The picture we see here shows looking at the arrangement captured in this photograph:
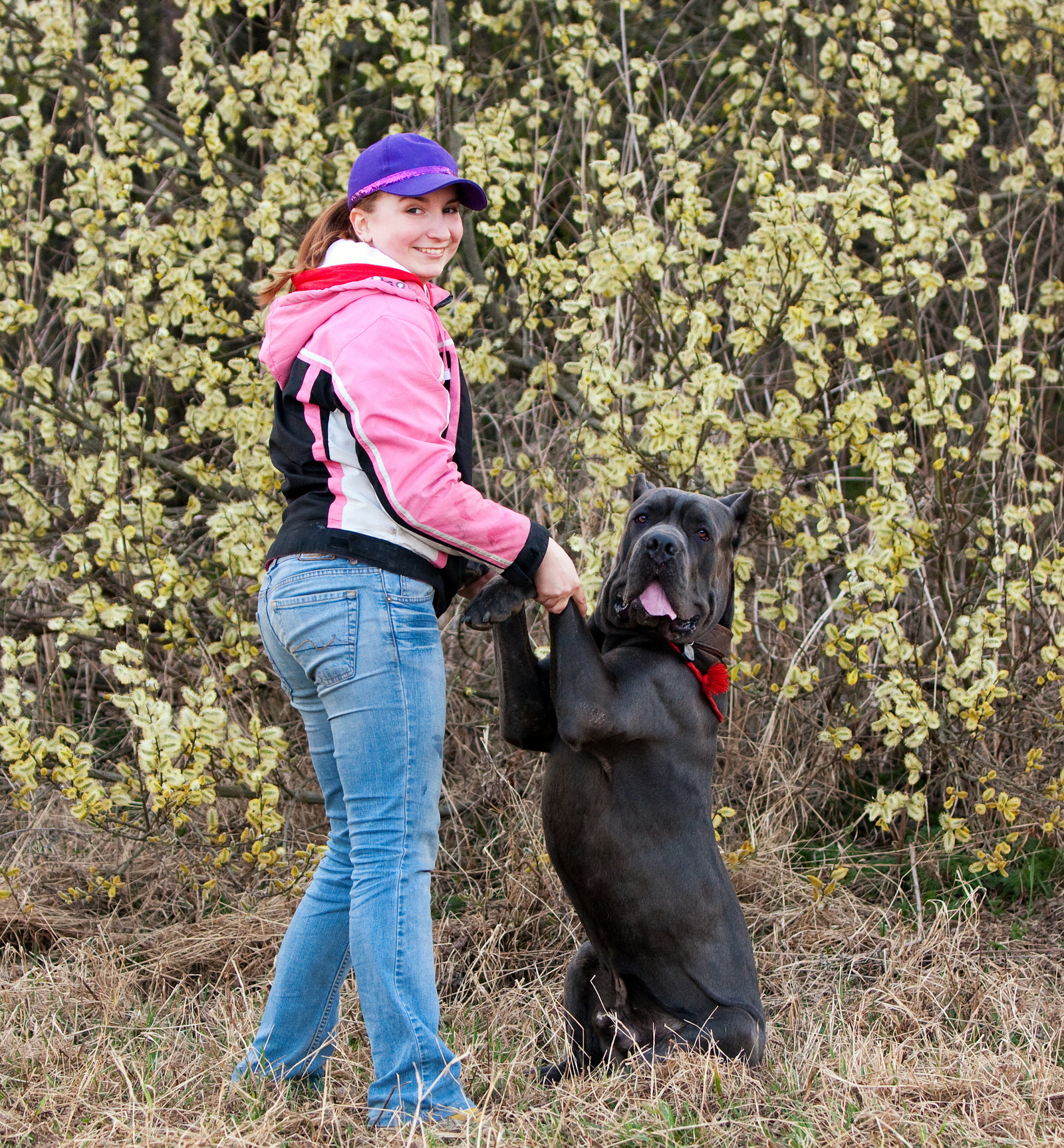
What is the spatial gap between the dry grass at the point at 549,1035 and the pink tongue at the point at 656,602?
1021 millimetres

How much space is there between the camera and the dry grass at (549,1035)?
2729 millimetres

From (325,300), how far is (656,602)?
1014 mm

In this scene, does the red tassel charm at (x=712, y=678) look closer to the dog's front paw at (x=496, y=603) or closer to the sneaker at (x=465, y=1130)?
the dog's front paw at (x=496, y=603)

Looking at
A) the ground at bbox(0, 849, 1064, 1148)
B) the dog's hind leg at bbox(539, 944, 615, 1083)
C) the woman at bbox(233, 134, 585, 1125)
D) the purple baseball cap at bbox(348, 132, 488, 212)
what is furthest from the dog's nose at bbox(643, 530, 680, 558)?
the ground at bbox(0, 849, 1064, 1148)

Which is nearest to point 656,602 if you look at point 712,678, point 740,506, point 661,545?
point 661,545

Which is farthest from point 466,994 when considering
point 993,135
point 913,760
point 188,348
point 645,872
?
point 993,135

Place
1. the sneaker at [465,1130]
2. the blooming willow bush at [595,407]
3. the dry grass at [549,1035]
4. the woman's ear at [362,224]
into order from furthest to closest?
the blooming willow bush at [595,407]
the woman's ear at [362,224]
the dry grass at [549,1035]
the sneaker at [465,1130]

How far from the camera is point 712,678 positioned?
10.2 feet

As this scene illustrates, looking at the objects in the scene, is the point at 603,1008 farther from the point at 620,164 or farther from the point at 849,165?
the point at 620,164

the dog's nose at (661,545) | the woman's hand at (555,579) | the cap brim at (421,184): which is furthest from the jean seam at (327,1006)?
the cap brim at (421,184)

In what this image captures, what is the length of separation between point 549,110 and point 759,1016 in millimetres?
4188

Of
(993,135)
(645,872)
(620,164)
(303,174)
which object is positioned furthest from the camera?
(993,135)

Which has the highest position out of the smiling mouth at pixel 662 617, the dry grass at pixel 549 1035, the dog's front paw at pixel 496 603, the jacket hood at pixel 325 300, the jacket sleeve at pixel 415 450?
the jacket hood at pixel 325 300

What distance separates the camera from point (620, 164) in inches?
225
